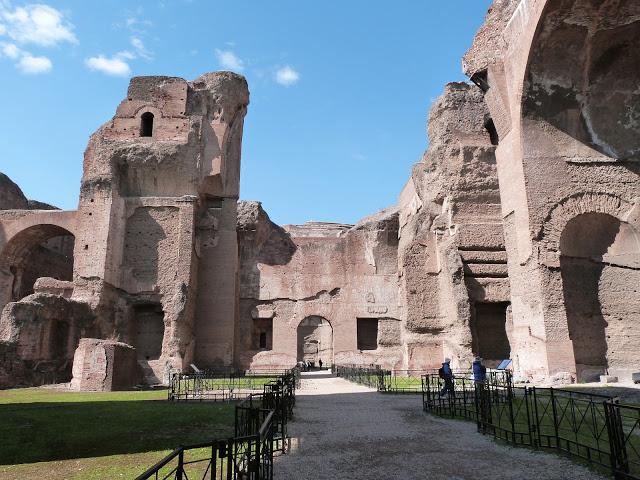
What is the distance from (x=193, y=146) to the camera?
64.7ft

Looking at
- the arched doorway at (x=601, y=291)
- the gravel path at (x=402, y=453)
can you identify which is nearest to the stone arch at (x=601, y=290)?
the arched doorway at (x=601, y=291)

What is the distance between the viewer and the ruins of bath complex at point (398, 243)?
39.6ft

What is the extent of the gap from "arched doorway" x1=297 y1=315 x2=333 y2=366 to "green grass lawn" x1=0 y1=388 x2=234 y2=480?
21770mm

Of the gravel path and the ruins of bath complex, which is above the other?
the ruins of bath complex

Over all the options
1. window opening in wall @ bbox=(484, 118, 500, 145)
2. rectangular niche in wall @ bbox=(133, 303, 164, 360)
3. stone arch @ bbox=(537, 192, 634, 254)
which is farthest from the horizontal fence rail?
window opening in wall @ bbox=(484, 118, 500, 145)

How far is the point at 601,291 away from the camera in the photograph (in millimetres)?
12172

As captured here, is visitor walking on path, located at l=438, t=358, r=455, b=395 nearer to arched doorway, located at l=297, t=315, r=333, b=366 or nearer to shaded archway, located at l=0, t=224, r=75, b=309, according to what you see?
shaded archway, located at l=0, t=224, r=75, b=309

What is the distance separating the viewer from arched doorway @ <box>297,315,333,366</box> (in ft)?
102

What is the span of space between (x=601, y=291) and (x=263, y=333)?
693 inches

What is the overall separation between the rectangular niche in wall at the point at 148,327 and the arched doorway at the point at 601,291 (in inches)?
539

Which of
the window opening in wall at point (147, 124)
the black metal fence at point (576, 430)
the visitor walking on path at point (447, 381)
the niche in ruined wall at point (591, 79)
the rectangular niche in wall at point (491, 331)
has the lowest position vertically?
the black metal fence at point (576, 430)

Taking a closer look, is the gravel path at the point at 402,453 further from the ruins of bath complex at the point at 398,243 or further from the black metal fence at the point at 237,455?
the ruins of bath complex at the point at 398,243

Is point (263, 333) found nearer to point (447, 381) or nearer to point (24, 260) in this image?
point (24, 260)

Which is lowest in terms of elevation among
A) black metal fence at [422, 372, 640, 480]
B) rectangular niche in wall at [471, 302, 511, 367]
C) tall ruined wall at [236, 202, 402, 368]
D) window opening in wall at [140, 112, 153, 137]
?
black metal fence at [422, 372, 640, 480]
